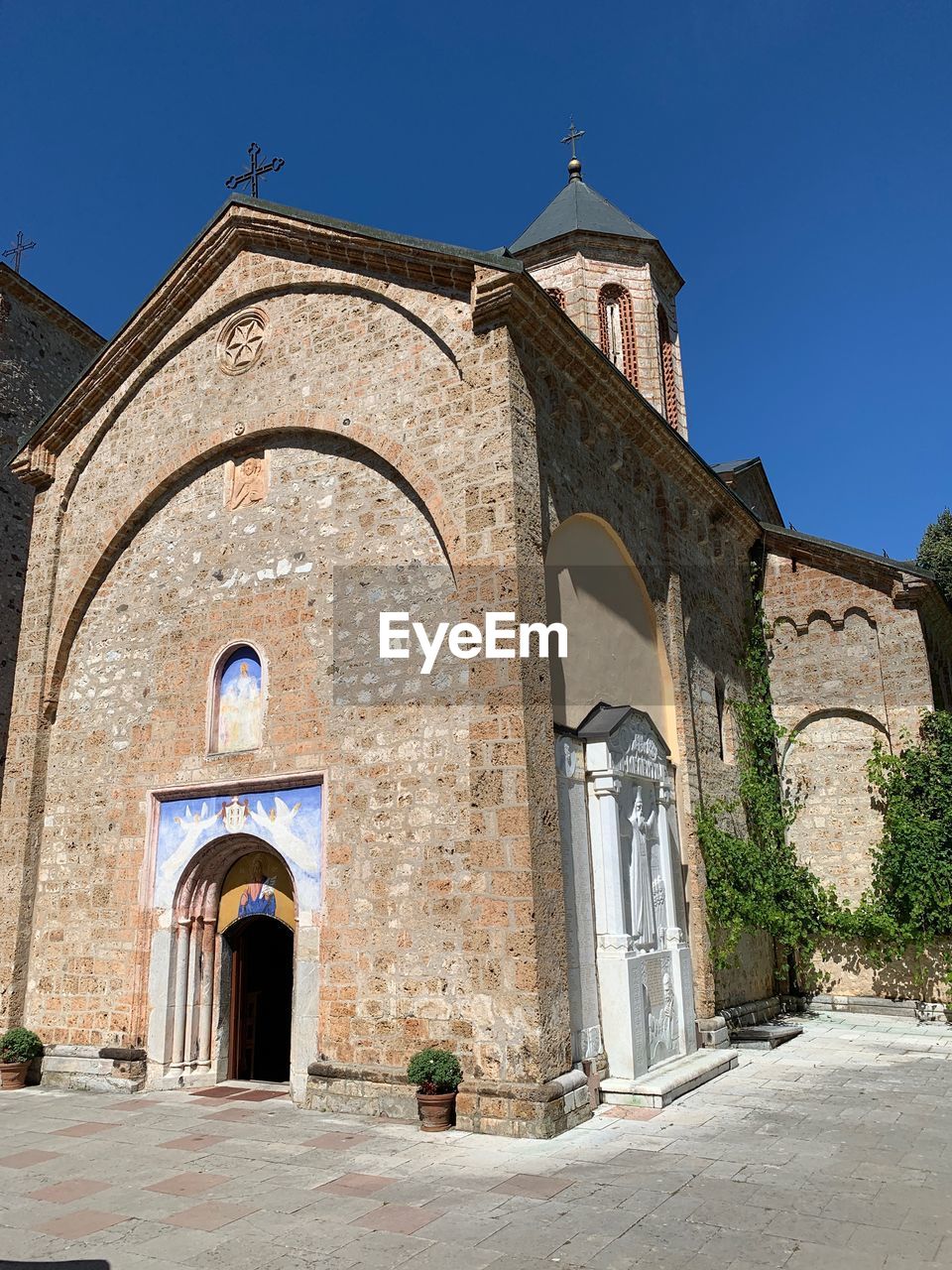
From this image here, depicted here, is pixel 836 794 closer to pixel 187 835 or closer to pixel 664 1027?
pixel 664 1027

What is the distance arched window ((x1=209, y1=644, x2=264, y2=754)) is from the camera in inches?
364

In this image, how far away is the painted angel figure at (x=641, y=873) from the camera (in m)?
8.64

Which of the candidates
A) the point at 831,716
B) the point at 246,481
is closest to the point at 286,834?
the point at 246,481

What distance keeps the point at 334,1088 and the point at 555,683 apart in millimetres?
3759

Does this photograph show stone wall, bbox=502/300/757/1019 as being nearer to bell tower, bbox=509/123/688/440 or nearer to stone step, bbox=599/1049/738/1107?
stone step, bbox=599/1049/738/1107

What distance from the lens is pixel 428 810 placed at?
7.82 meters

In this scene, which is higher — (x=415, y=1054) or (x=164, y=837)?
(x=164, y=837)

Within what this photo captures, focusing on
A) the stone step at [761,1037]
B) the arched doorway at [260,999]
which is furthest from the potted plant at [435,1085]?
the stone step at [761,1037]

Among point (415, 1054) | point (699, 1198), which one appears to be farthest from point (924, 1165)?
point (415, 1054)

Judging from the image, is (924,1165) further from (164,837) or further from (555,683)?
(164,837)

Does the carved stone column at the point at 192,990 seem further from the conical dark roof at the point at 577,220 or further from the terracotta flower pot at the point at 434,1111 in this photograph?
the conical dark roof at the point at 577,220

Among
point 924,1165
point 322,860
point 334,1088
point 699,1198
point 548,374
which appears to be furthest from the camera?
point 548,374

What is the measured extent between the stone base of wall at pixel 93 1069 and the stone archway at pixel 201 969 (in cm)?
27

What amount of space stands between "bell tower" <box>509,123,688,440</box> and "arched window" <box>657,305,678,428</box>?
0.7 inches
